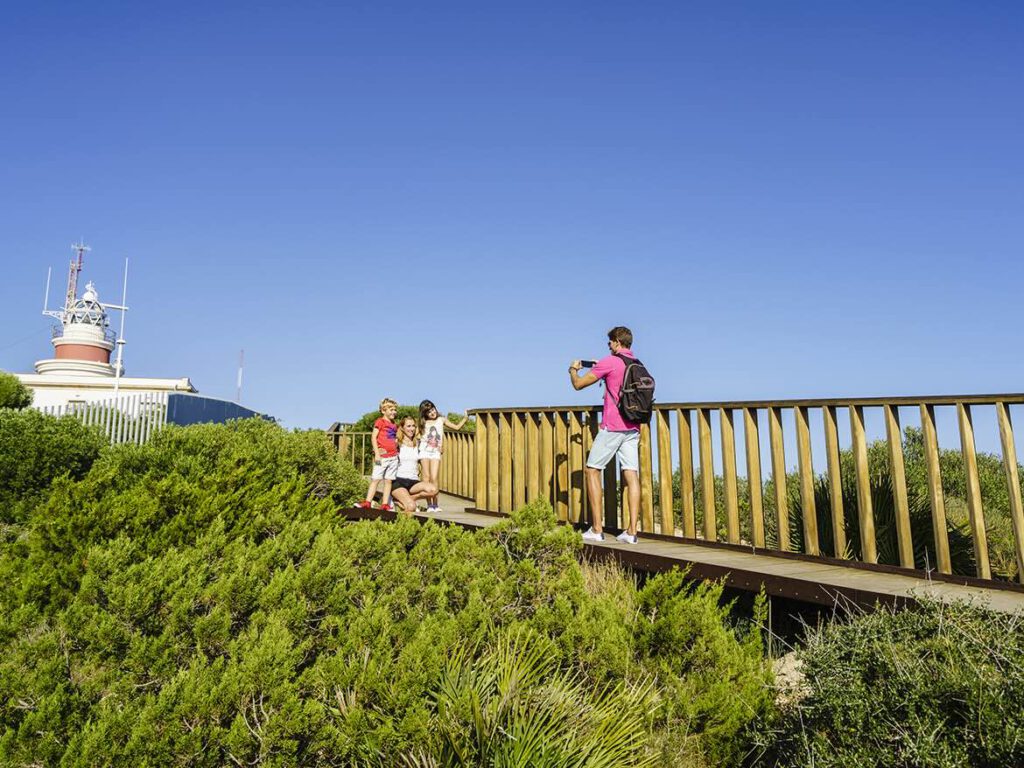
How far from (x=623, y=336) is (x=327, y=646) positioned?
3973mm

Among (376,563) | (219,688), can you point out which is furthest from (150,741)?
(376,563)

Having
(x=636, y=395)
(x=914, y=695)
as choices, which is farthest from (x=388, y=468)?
(x=914, y=695)

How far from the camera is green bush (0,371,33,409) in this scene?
74.6ft

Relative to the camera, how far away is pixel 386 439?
8.85m

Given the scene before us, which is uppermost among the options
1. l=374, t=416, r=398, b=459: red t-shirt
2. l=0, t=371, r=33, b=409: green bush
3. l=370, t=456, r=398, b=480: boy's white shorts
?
l=0, t=371, r=33, b=409: green bush

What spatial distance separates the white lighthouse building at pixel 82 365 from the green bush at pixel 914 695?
37.5 metres

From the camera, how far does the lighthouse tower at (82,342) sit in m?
42.8

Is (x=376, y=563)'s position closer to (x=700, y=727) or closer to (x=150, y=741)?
(x=150, y=741)

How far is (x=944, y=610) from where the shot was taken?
2.66 metres

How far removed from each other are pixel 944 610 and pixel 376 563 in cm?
250

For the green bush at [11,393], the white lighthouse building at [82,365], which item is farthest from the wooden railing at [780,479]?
the white lighthouse building at [82,365]

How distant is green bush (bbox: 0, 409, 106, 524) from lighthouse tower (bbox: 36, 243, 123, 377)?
3629 centimetres

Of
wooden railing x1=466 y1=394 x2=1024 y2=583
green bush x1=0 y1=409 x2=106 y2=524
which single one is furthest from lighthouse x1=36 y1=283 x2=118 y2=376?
wooden railing x1=466 y1=394 x2=1024 y2=583

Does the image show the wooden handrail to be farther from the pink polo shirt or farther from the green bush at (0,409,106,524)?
the green bush at (0,409,106,524)
